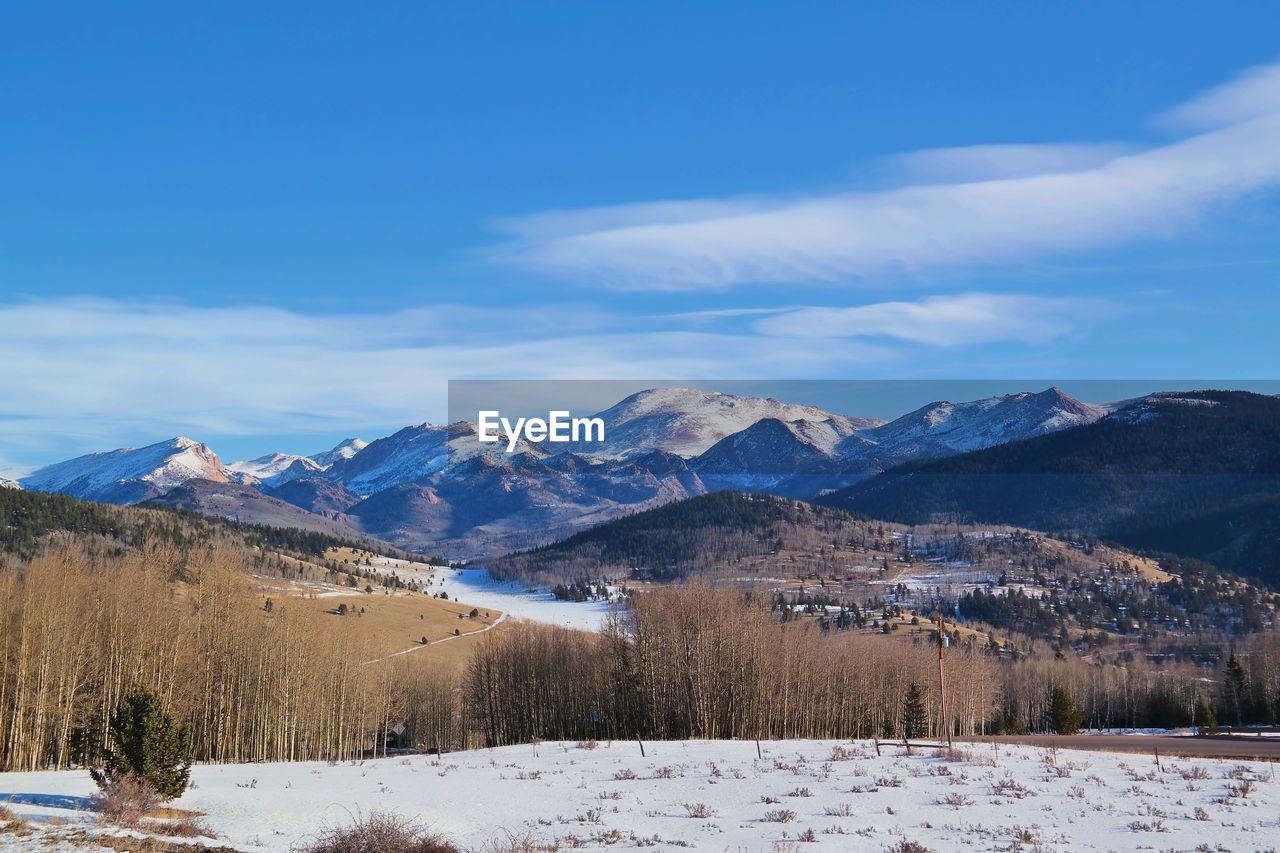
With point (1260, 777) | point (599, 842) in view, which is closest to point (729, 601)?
point (1260, 777)

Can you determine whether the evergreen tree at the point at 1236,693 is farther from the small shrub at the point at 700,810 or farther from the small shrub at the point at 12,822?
the small shrub at the point at 12,822

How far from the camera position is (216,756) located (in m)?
76.6

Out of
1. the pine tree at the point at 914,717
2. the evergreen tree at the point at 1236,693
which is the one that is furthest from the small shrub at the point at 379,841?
the evergreen tree at the point at 1236,693

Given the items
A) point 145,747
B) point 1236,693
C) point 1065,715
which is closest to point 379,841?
point 145,747

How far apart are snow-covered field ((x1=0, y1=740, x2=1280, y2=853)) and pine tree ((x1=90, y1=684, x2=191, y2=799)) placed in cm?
134

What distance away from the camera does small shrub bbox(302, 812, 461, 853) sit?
893 inches

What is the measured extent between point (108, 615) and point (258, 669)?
42.3ft

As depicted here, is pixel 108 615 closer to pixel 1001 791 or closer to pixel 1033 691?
pixel 1001 791

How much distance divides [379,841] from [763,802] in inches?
483

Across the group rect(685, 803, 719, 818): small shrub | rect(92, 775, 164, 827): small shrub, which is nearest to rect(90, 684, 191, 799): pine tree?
rect(92, 775, 164, 827): small shrub

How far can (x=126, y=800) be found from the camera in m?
28.3

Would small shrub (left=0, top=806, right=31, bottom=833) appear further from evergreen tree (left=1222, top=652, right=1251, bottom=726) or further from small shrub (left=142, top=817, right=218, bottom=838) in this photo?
evergreen tree (left=1222, top=652, right=1251, bottom=726)

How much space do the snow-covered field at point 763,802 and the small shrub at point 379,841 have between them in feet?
5.67

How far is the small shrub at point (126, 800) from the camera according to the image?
27641 millimetres
